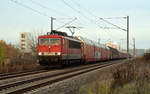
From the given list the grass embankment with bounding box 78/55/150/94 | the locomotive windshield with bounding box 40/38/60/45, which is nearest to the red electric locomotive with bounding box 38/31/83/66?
the locomotive windshield with bounding box 40/38/60/45

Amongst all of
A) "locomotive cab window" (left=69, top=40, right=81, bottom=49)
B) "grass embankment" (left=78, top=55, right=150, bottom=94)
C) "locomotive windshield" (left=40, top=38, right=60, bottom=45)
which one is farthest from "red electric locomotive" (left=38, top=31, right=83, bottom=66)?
"grass embankment" (left=78, top=55, right=150, bottom=94)

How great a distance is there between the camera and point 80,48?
29953 mm

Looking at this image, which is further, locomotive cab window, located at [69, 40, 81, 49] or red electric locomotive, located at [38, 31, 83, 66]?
locomotive cab window, located at [69, 40, 81, 49]

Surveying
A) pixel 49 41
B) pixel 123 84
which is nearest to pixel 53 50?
pixel 49 41

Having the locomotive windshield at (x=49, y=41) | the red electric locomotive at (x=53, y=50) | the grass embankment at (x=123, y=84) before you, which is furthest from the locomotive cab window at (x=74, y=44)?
the grass embankment at (x=123, y=84)

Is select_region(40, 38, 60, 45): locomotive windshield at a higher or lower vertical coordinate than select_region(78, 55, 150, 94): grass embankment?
higher

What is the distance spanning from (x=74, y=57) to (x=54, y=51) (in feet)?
16.0

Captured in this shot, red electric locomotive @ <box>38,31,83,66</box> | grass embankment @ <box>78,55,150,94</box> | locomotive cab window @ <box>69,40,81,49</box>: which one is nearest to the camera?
grass embankment @ <box>78,55,150,94</box>

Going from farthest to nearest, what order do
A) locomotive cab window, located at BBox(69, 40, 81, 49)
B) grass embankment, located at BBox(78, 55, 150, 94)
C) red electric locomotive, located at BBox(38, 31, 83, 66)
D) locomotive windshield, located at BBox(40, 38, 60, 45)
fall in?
locomotive cab window, located at BBox(69, 40, 81, 49), locomotive windshield, located at BBox(40, 38, 60, 45), red electric locomotive, located at BBox(38, 31, 83, 66), grass embankment, located at BBox(78, 55, 150, 94)

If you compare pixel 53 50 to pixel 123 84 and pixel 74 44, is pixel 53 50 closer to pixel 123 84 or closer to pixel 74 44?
pixel 74 44

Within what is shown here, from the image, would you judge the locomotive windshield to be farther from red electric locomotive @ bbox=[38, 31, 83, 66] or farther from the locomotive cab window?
the locomotive cab window

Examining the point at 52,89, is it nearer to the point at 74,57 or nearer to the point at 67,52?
the point at 67,52

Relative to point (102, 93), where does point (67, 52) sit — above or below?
above

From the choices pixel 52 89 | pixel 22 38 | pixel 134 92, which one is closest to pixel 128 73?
pixel 134 92
